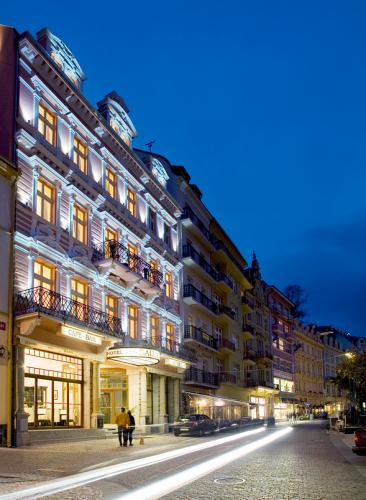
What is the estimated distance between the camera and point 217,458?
18891 millimetres

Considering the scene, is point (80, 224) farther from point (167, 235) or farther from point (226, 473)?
point (226, 473)

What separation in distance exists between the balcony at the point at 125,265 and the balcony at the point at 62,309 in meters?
2.39

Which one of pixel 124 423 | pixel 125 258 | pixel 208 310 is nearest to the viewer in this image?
pixel 124 423

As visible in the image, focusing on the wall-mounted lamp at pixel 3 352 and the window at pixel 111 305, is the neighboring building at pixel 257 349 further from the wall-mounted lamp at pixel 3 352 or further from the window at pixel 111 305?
the wall-mounted lamp at pixel 3 352

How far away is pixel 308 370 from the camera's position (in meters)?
103

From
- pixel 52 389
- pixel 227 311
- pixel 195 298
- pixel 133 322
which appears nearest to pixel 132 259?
pixel 133 322

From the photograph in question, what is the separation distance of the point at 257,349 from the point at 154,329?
119ft

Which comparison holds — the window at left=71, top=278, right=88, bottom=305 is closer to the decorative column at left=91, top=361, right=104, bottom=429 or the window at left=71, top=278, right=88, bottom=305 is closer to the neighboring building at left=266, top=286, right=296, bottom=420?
the decorative column at left=91, top=361, right=104, bottom=429

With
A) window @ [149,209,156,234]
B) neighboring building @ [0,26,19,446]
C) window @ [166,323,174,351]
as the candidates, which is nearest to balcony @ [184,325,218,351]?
window @ [166,323,174,351]

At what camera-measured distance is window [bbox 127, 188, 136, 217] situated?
3694 centimetres

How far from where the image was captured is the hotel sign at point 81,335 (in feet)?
83.4

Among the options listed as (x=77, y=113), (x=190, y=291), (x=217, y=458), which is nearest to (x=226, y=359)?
(x=190, y=291)

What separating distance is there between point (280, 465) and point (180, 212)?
99.8ft

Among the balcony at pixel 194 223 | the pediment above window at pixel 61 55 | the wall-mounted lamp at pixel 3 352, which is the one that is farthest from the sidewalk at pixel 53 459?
the balcony at pixel 194 223
